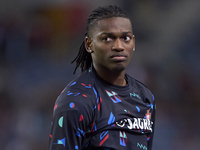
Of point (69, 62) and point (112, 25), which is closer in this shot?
point (112, 25)

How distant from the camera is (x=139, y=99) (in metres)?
1.87

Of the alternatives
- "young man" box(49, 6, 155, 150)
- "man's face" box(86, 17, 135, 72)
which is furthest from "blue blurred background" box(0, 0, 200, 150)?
"man's face" box(86, 17, 135, 72)

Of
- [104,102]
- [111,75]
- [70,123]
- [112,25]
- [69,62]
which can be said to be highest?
[69,62]

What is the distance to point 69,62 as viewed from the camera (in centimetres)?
407

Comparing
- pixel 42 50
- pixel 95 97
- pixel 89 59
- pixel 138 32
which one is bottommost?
pixel 95 97

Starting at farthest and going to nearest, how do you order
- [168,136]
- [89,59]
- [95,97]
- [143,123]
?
[168,136] < [89,59] < [143,123] < [95,97]

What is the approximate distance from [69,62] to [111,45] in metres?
2.43

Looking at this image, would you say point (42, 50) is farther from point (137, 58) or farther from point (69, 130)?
point (69, 130)

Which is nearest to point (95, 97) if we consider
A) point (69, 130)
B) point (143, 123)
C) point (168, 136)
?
point (69, 130)

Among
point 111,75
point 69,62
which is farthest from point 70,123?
point 69,62

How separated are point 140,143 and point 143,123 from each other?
0.11 metres

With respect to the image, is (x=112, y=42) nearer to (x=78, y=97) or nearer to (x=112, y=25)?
(x=112, y=25)

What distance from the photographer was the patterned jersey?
5.05 ft

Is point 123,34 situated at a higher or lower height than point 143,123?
higher
